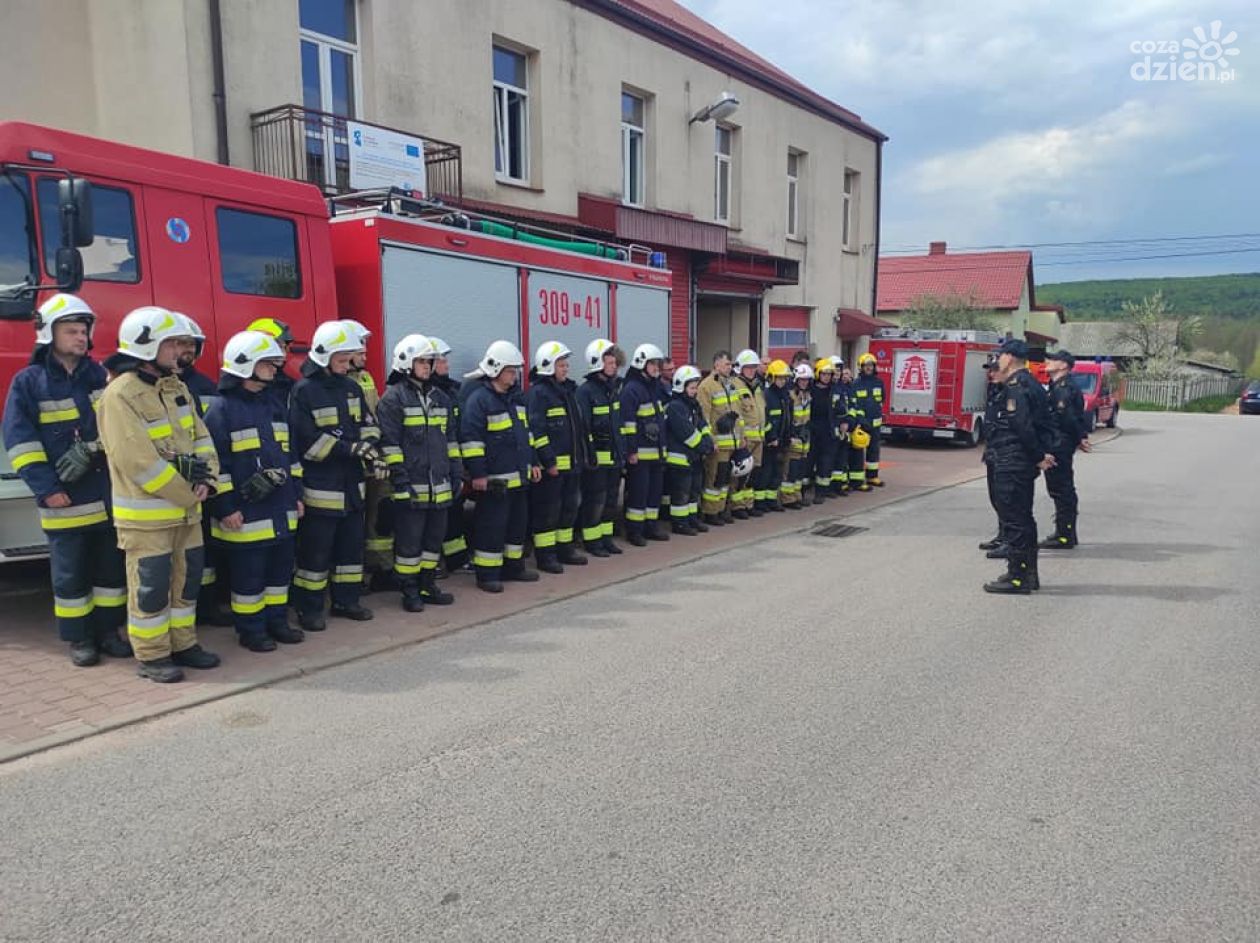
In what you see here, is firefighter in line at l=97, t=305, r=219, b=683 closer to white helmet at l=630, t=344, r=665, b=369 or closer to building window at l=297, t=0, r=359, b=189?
white helmet at l=630, t=344, r=665, b=369

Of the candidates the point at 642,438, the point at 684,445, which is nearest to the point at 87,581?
the point at 642,438

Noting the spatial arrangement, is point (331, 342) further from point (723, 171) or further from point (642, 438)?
point (723, 171)

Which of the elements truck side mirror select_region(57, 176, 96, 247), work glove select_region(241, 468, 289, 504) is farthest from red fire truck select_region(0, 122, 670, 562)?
work glove select_region(241, 468, 289, 504)

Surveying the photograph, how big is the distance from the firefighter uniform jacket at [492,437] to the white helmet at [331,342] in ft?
4.06

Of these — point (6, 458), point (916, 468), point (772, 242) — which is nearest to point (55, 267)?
point (6, 458)

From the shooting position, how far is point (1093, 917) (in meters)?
2.87

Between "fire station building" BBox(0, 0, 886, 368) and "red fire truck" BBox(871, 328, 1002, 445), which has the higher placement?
"fire station building" BBox(0, 0, 886, 368)

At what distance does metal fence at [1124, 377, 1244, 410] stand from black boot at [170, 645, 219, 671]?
47626 mm

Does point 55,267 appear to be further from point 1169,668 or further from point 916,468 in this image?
point 916,468

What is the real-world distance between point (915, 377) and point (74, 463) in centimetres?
1823

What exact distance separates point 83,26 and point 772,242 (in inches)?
536

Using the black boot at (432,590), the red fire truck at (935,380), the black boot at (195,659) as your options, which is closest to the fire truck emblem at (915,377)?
the red fire truck at (935,380)

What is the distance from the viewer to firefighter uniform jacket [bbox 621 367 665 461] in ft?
28.0

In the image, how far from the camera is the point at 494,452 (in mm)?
6930
